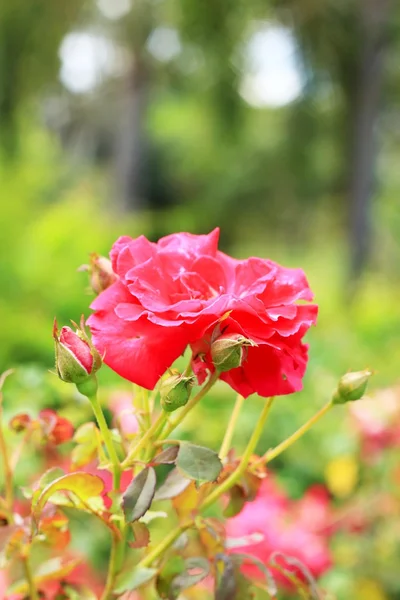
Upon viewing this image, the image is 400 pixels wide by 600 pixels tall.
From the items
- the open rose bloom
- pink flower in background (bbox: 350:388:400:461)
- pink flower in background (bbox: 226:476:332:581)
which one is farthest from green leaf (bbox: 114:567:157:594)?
pink flower in background (bbox: 350:388:400:461)

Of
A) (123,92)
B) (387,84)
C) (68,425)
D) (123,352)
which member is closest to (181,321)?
(123,352)

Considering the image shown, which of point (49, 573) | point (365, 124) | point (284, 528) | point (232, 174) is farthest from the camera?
point (232, 174)

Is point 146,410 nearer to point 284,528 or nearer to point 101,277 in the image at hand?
point 101,277

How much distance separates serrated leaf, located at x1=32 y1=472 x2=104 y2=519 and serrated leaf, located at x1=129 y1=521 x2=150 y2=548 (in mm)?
24

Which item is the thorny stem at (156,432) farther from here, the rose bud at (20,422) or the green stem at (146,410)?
the rose bud at (20,422)

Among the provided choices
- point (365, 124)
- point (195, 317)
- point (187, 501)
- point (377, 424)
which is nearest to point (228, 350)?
point (195, 317)

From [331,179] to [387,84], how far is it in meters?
1.26

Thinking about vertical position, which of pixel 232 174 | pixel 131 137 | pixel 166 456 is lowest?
pixel 232 174

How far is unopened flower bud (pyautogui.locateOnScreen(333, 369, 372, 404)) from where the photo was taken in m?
0.33

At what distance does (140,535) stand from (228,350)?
11 centimetres

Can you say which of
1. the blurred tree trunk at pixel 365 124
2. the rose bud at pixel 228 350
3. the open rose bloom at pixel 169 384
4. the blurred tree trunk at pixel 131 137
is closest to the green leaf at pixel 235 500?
the open rose bloom at pixel 169 384

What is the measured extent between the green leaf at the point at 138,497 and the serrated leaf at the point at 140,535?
3cm

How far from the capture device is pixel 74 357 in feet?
0.92

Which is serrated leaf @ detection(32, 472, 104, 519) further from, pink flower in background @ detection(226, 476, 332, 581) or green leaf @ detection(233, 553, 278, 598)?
pink flower in background @ detection(226, 476, 332, 581)
